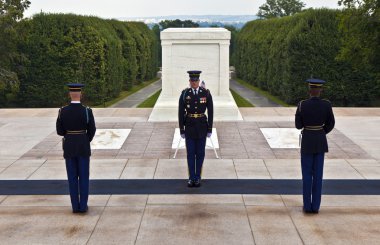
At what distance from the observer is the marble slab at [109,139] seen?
351 inches

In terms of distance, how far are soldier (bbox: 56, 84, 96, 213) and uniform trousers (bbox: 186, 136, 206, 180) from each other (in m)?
1.38

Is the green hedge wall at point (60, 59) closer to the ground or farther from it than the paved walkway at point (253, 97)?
farther from it

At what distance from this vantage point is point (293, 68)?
20.5 metres

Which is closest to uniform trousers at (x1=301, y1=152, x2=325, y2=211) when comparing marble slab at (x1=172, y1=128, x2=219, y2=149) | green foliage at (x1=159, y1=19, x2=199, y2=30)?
marble slab at (x1=172, y1=128, x2=219, y2=149)

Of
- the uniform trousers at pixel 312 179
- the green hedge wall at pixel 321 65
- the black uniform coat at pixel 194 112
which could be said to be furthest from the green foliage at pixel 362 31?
the uniform trousers at pixel 312 179

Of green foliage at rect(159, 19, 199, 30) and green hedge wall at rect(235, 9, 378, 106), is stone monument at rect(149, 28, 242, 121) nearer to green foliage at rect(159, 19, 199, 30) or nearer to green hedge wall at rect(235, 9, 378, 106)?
green hedge wall at rect(235, 9, 378, 106)

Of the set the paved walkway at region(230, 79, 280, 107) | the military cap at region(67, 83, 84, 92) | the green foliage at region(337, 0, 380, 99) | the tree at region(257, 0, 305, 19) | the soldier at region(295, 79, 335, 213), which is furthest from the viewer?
the tree at region(257, 0, 305, 19)

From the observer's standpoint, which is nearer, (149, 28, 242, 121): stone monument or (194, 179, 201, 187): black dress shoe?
(194, 179, 201, 187): black dress shoe

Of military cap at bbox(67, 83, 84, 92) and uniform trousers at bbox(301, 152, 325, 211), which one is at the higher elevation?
military cap at bbox(67, 83, 84, 92)

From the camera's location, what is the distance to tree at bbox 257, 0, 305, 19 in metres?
61.7

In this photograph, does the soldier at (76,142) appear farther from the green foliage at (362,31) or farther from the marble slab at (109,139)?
the green foliage at (362,31)

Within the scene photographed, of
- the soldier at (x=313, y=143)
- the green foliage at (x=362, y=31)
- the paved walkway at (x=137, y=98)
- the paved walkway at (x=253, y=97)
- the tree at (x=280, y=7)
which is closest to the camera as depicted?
the soldier at (x=313, y=143)

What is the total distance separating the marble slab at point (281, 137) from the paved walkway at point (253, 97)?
11.5m

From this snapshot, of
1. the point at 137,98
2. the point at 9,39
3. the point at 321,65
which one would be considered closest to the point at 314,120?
the point at 321,65
